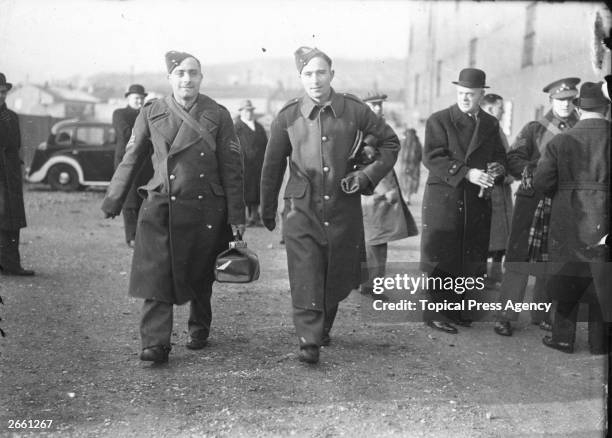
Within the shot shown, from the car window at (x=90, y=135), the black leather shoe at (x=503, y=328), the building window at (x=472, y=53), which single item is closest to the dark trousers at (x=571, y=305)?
the black leather shoe at (x=503, y=328)

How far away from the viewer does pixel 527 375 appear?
178 inches

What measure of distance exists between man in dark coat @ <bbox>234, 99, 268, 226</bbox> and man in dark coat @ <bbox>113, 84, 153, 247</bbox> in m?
2.50

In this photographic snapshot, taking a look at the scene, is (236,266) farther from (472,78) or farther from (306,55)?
(472,78)

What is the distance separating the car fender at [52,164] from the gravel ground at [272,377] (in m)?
10.5

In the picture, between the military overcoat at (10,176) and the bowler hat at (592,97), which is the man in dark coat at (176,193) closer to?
the bowler hat at (592,97)

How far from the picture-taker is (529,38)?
12609mm

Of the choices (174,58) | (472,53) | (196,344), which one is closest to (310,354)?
(196,344)

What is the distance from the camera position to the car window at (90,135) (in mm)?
16984

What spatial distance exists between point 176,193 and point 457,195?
2251 mm

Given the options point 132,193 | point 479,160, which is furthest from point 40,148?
point 479,160

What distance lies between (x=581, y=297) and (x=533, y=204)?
0.94m

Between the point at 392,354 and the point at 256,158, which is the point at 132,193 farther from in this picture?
the point at 392,354

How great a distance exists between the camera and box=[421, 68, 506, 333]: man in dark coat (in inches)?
217


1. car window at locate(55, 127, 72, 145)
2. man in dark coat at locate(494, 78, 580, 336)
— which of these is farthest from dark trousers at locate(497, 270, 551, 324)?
car window at locate(55, 127, 72, 145)
